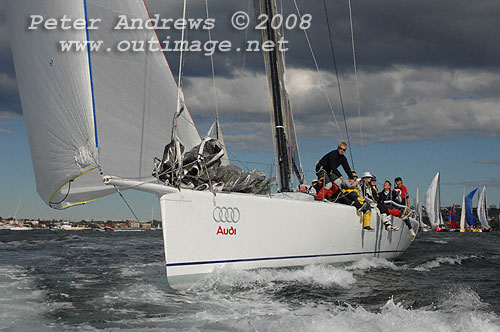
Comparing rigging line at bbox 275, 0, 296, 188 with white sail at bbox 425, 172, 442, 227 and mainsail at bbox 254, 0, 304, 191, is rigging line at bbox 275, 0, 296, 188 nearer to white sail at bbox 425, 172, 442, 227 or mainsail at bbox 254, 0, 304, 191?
mainsail at bbox 254, 0, 304, 191

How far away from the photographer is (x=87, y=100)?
608 cm

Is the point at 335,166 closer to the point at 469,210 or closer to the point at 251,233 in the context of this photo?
the point at 251,233

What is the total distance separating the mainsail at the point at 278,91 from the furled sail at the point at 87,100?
3277 mm

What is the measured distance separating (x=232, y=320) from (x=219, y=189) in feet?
7.78

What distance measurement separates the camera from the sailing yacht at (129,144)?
617 centimetres

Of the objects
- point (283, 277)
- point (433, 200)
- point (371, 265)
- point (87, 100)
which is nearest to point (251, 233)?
point (283, 277)

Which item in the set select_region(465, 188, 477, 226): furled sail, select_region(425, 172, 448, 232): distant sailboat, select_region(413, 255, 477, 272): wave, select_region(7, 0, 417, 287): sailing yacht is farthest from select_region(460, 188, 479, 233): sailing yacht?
select_region(7, 0, 417, 287): sailing yacht

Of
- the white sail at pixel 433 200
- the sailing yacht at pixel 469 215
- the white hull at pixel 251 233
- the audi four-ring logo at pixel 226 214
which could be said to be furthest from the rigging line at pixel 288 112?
the sailing yacht at pixel 469 215

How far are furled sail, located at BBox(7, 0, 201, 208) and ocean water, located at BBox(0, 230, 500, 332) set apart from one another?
144cm

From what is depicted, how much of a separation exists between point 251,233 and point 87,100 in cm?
276

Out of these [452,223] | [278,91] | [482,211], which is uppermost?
[278,91]

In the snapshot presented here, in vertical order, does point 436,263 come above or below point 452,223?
above

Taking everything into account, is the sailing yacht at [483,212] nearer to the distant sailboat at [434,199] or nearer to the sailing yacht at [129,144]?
the distant sailboat at [434,199]

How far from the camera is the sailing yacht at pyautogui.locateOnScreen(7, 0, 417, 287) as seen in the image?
6.17m
